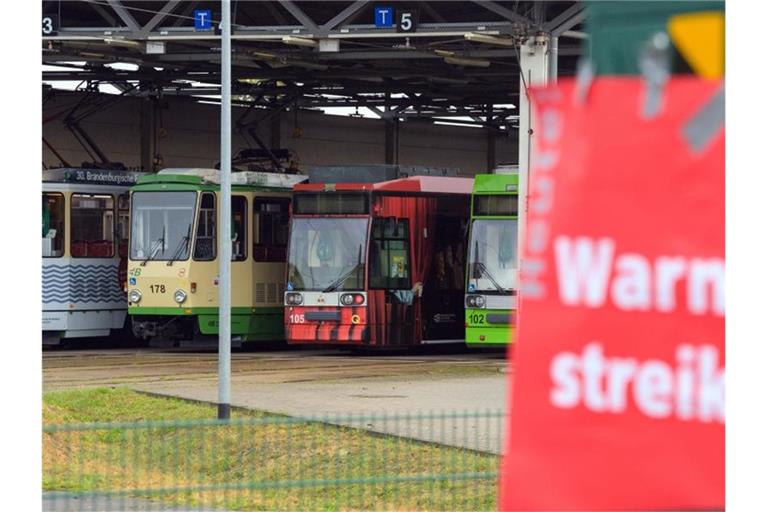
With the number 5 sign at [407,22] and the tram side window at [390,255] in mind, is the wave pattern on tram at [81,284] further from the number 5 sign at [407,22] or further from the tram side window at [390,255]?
the number 5 sign at [407,22]

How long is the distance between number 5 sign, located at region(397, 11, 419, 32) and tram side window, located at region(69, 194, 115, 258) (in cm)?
803

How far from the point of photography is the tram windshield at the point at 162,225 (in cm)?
3155

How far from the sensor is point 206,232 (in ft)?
104

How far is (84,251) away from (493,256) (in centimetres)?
862

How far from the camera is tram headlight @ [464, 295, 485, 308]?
2939 cm

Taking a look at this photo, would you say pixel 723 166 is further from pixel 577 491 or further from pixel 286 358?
pixel 286 358

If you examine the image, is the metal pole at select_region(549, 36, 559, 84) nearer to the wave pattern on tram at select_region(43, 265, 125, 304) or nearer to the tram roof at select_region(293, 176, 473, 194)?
the tram roof at select_region(293, 176, 473, 194)

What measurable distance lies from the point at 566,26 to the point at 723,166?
921 inches

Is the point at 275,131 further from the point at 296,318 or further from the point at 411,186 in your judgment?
the point at 296,318

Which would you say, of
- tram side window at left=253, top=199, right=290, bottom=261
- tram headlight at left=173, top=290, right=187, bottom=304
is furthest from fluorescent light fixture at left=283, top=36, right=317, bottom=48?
tram headlight at left=173, top=290, right=187, bottom=304

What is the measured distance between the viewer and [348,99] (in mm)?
50438
